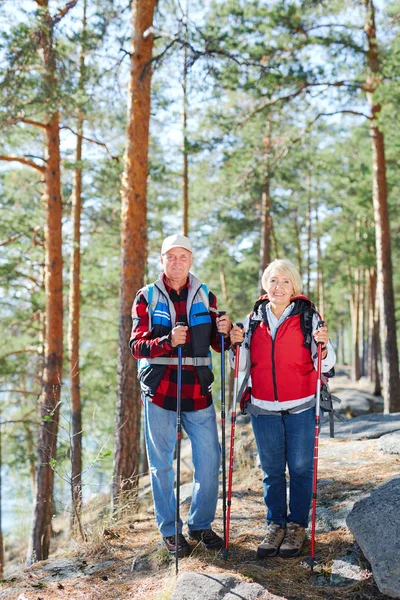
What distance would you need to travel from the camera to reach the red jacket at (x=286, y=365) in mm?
3738

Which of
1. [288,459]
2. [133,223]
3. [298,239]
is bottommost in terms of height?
[288,459]

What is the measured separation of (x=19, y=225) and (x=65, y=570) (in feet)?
34.5

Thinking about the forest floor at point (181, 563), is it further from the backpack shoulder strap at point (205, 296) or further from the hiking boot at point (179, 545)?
the backpack shoulder strap at point (205, 296)

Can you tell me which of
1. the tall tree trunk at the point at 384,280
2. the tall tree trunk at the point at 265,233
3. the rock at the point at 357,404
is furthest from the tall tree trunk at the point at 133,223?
the tall tree trunk at the point at 265,233

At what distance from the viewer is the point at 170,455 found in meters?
3.87

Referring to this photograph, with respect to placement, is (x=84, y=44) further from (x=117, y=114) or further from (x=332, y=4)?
(x=332, y=4)

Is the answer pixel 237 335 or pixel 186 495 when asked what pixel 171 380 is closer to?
pixel 237 335

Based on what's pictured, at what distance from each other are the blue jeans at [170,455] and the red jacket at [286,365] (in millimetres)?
476


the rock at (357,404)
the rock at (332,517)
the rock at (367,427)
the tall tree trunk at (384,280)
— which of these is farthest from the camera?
the rock at (357,404)

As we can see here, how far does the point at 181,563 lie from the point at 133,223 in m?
4.39

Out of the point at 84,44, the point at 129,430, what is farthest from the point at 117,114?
the point at 129,430

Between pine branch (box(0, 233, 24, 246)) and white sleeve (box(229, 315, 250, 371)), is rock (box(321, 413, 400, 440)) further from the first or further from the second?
pine branch (box(0, 233, 24, 246))

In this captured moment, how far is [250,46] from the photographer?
9500mm

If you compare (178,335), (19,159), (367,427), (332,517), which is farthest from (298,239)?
(178,335)
